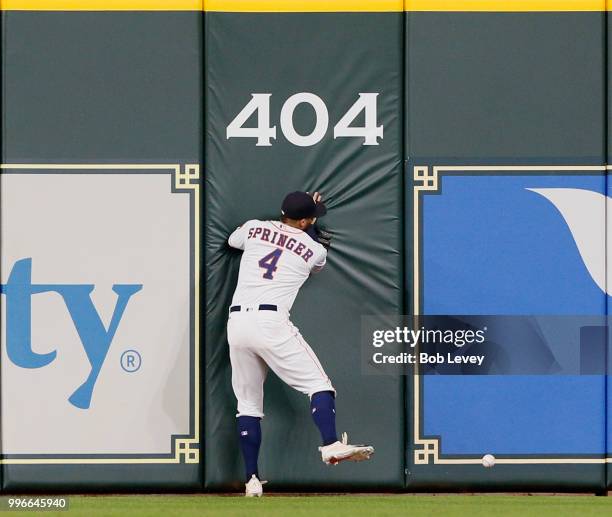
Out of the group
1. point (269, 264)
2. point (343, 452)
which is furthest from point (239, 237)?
point (343, 452)

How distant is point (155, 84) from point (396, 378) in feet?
8.09

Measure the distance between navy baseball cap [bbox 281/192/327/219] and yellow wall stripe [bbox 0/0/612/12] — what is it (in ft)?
4.07

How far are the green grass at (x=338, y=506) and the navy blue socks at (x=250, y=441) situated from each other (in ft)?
0.70

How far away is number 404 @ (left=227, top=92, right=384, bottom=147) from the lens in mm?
9414

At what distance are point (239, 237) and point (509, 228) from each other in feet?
5.78

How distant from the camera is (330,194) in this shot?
943 centimetres

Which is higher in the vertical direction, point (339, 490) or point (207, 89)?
point (207, 89)

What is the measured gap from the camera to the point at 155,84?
30.9 ft

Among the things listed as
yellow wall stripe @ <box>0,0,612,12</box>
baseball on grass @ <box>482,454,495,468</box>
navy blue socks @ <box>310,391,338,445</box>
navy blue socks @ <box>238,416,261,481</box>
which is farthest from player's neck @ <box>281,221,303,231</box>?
baseball on grass @ <box>482,454,495,468</box>

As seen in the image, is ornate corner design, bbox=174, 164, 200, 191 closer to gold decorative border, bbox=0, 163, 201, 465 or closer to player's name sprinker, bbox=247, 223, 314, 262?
gold decorative border, bbox=0, 163, 201, 465

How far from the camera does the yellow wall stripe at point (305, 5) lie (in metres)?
9.40

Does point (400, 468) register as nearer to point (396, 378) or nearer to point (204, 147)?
point (396, 378)

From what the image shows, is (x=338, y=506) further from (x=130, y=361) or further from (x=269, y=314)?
(x=130, y=361)

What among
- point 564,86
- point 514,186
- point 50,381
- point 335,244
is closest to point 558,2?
point 564,86
